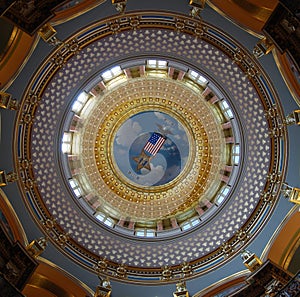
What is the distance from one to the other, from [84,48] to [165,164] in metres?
8.97

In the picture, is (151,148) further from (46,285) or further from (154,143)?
(46,285)

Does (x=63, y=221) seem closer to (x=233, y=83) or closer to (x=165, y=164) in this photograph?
(x=165, y=164)

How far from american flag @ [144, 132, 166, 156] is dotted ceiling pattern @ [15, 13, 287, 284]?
5.67m

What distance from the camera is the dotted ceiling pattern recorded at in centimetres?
1797

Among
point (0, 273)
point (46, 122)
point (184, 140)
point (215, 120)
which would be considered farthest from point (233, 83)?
point (0, 273)

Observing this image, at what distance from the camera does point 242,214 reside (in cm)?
1969

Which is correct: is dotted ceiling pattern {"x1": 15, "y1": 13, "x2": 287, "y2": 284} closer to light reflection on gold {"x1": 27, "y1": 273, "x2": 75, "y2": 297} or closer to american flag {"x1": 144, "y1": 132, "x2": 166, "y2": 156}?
light reflection on gold {"x1": 27, "y1": 273, "x2": 75, "y2": 297}

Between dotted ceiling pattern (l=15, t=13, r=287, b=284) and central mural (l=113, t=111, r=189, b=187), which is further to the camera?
central mural (l=113, t=111, r=189, b=187)

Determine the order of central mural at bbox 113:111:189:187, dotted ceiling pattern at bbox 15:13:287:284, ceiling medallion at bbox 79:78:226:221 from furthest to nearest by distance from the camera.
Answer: central mural at bbox 113:111:189:187, ceiling medallion at bbox 79:78:226:221, dotted ceiling pattern at bbox 15:13:287:284

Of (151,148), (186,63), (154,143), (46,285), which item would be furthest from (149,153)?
(46,285)

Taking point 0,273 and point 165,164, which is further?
point 165,164

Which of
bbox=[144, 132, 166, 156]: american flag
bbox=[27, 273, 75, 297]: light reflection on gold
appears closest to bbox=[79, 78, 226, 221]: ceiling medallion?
bbox=[144, 132, 166, 156]: american flag

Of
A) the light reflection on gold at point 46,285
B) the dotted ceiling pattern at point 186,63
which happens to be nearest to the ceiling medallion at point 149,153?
the dotted ceiling pattern at point 186,63

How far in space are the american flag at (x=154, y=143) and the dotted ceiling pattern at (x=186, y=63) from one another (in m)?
5.67
